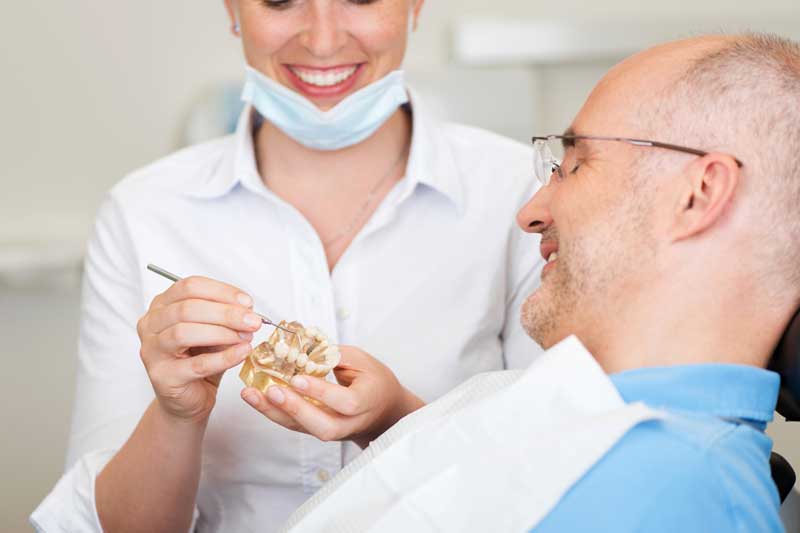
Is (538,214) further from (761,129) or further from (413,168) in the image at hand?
(413,168)

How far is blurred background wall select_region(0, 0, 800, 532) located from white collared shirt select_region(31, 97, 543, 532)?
95 cm

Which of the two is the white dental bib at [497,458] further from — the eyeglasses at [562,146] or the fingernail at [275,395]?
the eyeglasses at [562,146]

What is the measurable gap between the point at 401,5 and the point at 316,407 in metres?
0.69

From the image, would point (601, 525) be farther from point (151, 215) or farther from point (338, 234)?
point (151, 215)

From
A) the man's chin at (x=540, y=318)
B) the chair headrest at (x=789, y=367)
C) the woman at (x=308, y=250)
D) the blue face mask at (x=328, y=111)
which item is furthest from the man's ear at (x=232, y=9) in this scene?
the chair headrest at (x=789, y=367)

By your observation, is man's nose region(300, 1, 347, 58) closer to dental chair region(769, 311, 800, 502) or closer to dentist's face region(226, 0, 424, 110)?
dentist's face region(226, 0, 424, 110)

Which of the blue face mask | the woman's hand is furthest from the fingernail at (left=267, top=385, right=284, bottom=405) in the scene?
the blue face mask

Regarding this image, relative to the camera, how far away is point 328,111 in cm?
161

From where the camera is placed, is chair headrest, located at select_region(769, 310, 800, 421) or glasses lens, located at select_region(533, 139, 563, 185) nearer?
chair headrest, located at select_region(769, 310, 800, 421)

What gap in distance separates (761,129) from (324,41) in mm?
715

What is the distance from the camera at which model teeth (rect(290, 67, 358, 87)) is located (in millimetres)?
1615

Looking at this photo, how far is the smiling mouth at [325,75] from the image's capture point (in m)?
1.61

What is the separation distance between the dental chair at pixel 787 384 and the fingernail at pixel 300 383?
56 centimetres

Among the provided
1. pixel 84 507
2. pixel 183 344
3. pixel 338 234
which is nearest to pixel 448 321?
pixel 338 234
